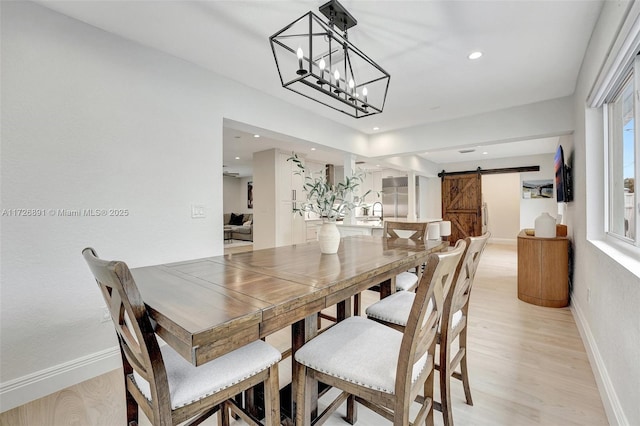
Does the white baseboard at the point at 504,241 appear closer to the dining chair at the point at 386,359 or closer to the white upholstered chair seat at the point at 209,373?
the dining chair at the point at 386,359

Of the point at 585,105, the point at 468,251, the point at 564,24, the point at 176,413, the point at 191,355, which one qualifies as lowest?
the point at 176,413

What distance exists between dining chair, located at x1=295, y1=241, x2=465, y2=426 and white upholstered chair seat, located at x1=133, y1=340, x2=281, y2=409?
0.55 ft

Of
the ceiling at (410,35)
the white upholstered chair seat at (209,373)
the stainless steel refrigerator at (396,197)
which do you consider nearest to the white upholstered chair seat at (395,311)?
the white upholstered chair seat at (209,373)

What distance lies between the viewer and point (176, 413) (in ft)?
3.07

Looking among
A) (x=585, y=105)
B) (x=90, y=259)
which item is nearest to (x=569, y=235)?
(x=585, y=105)

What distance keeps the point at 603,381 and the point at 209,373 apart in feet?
7.37

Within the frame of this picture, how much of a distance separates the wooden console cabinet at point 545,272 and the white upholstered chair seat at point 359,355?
3.02 meters

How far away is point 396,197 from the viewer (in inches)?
314

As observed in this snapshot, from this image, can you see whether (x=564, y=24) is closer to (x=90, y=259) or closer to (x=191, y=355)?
(x=191, y=355)

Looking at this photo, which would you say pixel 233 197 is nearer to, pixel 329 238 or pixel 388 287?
pixel 329 238

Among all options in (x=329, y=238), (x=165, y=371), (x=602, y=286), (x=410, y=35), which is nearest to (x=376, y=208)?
(x=410, y=35)

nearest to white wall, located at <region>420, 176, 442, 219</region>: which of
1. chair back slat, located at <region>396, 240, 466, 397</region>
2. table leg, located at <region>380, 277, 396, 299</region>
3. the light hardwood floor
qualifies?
the light hardwood floor

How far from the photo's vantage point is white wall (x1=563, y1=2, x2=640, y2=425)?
1315 millimetres

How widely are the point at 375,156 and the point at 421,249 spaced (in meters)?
3.36
